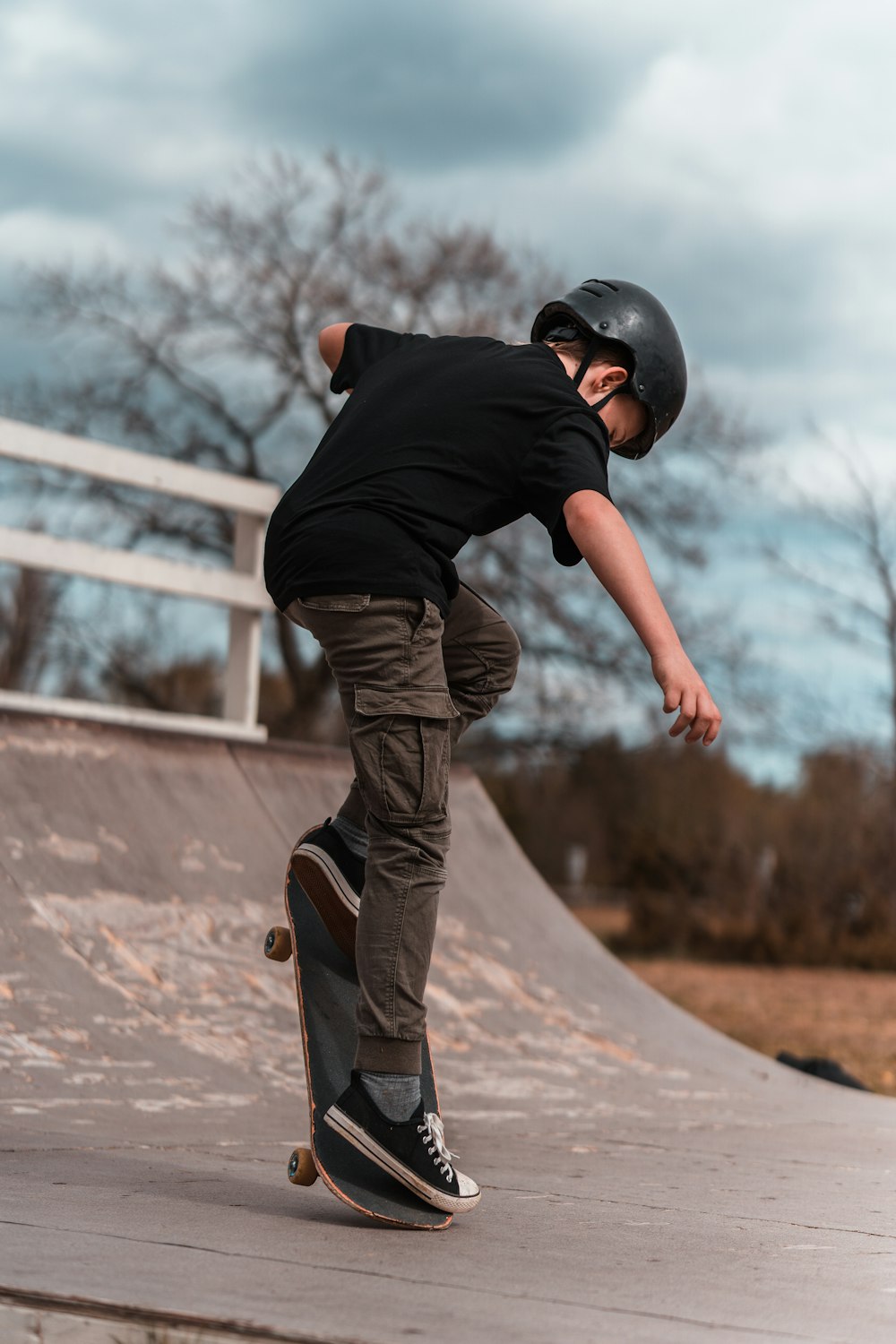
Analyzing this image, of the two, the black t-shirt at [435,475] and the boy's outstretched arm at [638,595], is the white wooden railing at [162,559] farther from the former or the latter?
the boy's outstretched arm at [638,595]

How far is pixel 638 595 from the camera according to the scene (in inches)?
94.2

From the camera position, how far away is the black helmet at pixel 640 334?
2.79 meters

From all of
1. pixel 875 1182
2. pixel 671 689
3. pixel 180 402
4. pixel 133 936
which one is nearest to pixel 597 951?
pixel 133 936

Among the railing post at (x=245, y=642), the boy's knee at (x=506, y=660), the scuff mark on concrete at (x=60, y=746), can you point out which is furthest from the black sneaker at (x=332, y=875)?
the railing post at (x=245, y=642)

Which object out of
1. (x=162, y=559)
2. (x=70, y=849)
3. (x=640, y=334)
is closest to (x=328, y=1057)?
(x=640, y=334)

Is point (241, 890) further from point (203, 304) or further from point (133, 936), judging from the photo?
point (203, 304)

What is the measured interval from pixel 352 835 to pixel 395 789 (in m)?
0.30

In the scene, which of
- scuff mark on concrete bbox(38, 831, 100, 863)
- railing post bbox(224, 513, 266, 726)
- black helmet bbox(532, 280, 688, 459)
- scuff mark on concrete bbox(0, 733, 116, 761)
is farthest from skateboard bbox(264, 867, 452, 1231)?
railing post bbox(224, 513, 266, 726)

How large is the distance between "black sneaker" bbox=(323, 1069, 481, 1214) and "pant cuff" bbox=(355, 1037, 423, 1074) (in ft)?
0.14

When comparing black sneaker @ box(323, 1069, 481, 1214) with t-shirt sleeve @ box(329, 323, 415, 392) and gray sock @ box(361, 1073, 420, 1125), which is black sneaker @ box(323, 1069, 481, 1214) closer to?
gray sock @ box(361, 1073, 420, 1125)

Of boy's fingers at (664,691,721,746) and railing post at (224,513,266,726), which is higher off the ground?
railing post at (224,513,266,726)

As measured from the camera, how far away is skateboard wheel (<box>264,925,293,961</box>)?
2861 mm

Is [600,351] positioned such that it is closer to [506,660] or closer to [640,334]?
[640,334]

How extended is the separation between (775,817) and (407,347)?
23038mm
